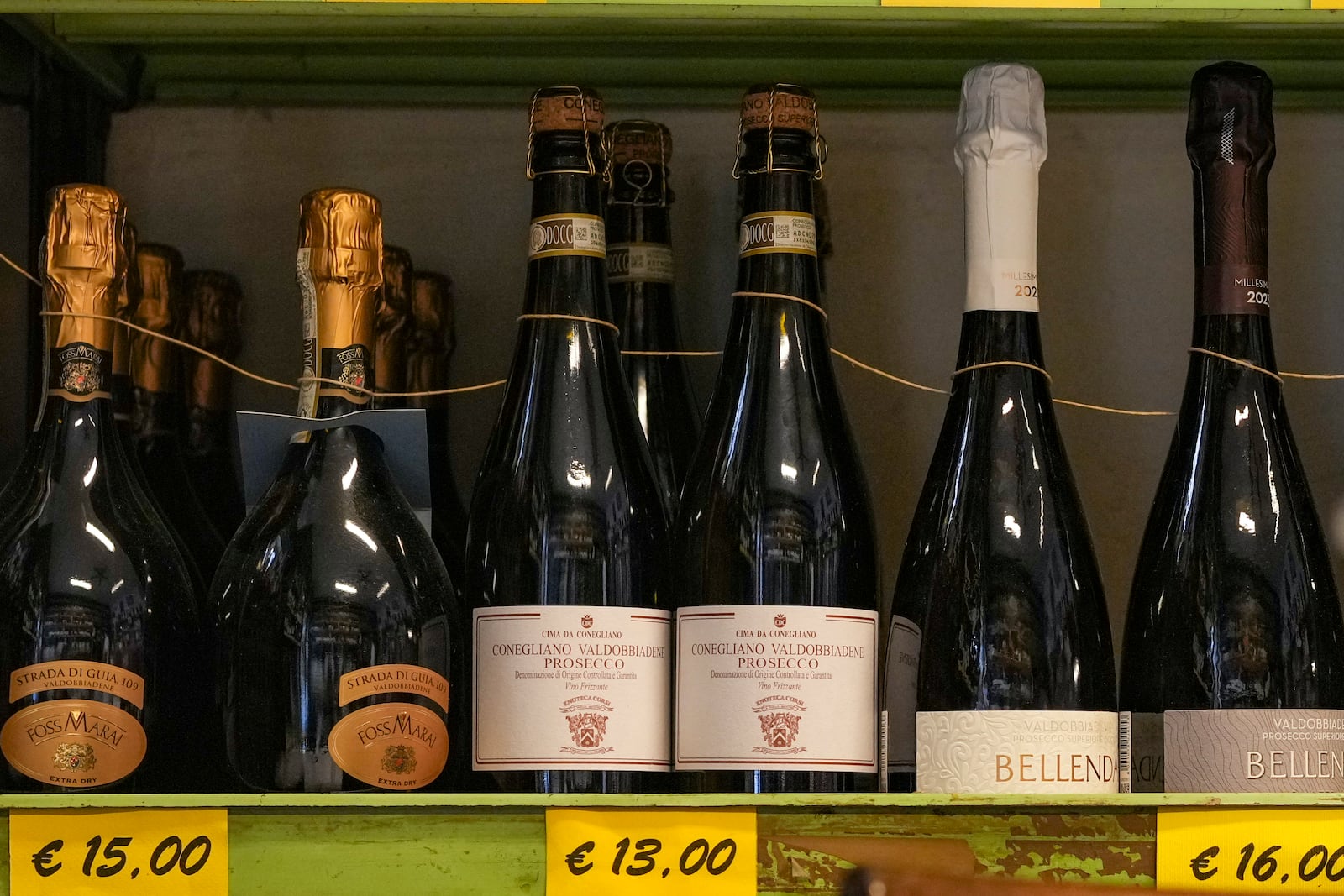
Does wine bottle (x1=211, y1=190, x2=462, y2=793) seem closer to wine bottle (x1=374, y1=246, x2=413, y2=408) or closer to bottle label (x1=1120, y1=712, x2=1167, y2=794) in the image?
wine bottle (x1=374, y1=246, x2=413, y2=408)

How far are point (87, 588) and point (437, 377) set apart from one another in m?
0.29

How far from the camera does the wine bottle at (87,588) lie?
0.69 m

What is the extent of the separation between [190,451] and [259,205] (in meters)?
0.17

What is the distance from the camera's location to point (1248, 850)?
0.61 m

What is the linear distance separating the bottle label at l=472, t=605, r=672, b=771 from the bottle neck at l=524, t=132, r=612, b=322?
197 millimetres

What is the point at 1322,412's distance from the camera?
3.25 ft

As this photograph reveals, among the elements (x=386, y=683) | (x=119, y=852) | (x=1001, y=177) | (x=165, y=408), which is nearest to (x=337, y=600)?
(x=386, y=683)

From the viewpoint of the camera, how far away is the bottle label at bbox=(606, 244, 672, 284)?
927 mm

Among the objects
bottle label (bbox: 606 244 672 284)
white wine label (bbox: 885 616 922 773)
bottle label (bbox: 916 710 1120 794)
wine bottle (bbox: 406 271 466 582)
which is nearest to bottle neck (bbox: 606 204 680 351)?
bottle label (bbox: 606 244 672 284)

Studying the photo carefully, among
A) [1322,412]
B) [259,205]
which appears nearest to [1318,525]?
[1322,412]

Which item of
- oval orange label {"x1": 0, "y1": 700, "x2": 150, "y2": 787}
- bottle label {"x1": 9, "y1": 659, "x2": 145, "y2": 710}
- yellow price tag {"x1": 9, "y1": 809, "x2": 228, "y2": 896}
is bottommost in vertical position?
yellow price tag {"x1": 9, "y1": 809, "x2": 228, "y2": 896}

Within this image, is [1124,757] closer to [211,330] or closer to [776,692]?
[776,692]

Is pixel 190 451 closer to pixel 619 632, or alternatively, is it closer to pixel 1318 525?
pixel 619 632

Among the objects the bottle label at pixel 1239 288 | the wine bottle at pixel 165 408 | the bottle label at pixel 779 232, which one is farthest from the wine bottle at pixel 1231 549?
the wine bottle at pixel 165 408
